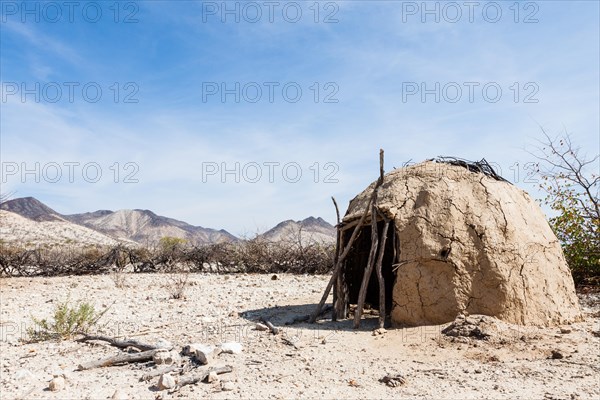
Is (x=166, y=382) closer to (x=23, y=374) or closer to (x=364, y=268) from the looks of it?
(x=23, y=374)

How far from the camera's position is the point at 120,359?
5.82 metres

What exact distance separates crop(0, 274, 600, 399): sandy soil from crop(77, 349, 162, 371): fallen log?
62 mm

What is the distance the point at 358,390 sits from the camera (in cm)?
502

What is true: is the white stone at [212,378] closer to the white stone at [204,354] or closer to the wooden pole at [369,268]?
the white stone at [204,354]

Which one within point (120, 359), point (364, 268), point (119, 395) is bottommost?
point (119, 395)

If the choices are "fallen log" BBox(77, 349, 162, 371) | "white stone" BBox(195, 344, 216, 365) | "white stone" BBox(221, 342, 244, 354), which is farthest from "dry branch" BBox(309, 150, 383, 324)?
"fallen log" BBox(77, 349, 162, 371)

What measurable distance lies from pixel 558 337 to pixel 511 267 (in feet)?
3.44

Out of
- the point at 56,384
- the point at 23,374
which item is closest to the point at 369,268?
the point at 56,384

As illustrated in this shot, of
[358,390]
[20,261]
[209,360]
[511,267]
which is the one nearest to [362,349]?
[358,390]

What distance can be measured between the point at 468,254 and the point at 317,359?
2670mm

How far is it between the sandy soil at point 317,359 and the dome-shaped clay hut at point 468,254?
1.12 feet

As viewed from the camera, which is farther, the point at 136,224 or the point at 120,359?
the point at 136,224

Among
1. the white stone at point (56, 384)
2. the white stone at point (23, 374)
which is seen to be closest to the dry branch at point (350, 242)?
the white stone at point (56, 384)

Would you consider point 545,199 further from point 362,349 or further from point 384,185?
point 362,349
